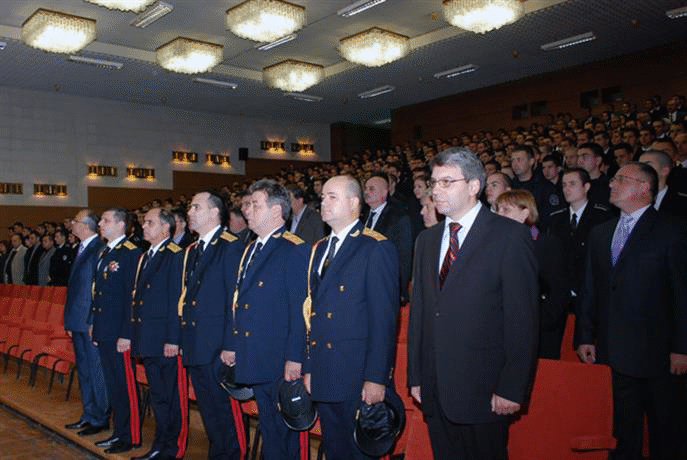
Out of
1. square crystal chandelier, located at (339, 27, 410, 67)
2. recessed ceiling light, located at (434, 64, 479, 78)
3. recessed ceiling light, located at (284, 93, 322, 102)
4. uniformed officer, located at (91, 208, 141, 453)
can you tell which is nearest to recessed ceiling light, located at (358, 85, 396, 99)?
recessed ceiling light, located at (284, 93, 322, 102)

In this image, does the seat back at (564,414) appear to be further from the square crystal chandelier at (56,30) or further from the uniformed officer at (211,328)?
the square crystal chandelier at (56,30)

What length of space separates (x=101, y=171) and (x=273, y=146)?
4.75m

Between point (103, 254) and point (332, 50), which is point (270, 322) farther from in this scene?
Result: point (332, 50)

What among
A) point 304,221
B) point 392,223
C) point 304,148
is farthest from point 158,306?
point 304,148

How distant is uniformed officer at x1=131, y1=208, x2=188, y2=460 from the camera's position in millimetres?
3449

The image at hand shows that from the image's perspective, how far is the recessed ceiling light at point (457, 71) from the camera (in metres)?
12.0

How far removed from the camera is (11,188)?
13.2m

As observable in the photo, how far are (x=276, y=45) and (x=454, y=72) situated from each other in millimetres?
3759

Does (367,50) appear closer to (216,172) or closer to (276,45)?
(276,45)

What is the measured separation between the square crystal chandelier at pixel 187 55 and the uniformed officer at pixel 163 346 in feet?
21.8

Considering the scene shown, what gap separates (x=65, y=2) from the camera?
8.36m

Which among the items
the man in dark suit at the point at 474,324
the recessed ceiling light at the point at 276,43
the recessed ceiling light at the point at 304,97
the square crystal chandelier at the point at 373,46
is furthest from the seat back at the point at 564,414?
the recessed ceiling light at the point at 304,97

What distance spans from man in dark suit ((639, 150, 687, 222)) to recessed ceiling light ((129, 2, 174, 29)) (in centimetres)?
681

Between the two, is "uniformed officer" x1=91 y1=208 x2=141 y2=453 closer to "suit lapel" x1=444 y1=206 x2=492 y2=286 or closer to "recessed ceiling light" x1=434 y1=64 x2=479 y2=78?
"suit lapel" x1=444 y1=206 x2=492 y2=286
